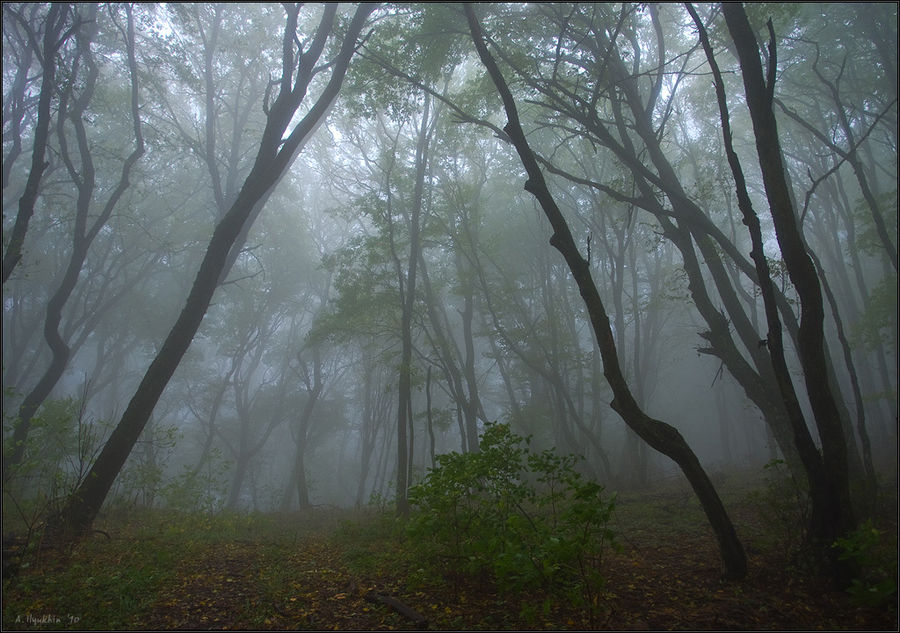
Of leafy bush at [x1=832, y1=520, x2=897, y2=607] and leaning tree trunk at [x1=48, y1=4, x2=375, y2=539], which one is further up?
leaning tree trunk at [x1=48, y1=4, x2=375, y2=539]

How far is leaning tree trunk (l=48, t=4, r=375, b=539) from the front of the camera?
20.1ft

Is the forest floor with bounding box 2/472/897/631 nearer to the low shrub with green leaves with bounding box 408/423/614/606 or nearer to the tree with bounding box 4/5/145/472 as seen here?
the low shrub with green leaves with bounding box 408/423/614/606

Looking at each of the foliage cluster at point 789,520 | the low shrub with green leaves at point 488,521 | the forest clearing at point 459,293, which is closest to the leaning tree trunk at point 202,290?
the forest clearing at point 459,293

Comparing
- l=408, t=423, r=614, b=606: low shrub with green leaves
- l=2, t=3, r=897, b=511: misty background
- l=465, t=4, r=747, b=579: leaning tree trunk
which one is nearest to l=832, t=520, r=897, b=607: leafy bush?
l=465, t=4, r=747, b=579: leaning tree trunk

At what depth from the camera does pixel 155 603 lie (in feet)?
13.5

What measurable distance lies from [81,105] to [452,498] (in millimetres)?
10978

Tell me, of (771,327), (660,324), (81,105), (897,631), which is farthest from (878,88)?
(81,105)

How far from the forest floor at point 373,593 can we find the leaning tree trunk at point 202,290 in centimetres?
51

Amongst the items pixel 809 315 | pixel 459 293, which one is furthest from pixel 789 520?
pixel 459 293

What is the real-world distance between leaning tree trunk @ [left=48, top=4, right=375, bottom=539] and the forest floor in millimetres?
514

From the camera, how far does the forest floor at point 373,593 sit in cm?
Result: 368

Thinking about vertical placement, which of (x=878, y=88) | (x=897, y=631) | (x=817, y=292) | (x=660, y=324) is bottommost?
(x=897, y=631)

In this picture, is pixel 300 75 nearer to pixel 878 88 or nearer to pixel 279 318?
pixel 878 88

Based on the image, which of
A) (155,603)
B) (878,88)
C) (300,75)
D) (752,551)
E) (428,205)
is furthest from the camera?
(428,205)
